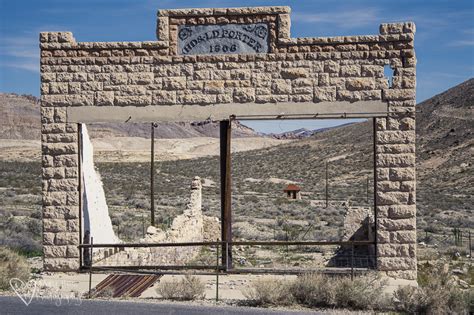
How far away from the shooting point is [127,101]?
1320cm

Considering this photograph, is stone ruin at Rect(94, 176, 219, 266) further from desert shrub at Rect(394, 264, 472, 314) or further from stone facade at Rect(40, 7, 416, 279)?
desert shrub at Rect(394, 264, 472, 314)

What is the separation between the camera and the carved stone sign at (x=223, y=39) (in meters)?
13.0

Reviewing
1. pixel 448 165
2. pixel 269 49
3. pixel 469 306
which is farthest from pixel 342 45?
pixel 448 165

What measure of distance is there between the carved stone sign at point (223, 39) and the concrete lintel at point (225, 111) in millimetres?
1040

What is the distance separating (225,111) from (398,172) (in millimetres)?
3344

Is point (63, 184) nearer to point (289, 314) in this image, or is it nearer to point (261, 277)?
point (261, 277)

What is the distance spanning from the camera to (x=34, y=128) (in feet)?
393

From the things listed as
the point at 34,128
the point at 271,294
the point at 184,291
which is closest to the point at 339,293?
the point at 271,294

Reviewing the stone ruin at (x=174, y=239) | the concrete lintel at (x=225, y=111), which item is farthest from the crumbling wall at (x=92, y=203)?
the concrete lintel at (x=225, y=111)

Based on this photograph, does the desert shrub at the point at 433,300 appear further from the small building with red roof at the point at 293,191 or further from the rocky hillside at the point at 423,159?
the small building with red roof at the point at 293,191

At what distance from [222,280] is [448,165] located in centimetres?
4670

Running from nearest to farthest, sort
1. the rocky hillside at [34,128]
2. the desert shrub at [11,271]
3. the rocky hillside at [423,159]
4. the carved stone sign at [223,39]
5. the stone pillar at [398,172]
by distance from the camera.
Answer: the desert shrub at [11,271] → the stone pillar at [398,172] → the carved stone sign at [223,39] → the rocky hillside at [423,159] → the rocky hillside at [34,128]

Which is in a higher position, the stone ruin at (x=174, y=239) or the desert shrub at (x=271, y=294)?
the stone ruin at (x=174, y=239)

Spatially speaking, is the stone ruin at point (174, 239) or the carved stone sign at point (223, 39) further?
the stone ruin at point (174, 239)
